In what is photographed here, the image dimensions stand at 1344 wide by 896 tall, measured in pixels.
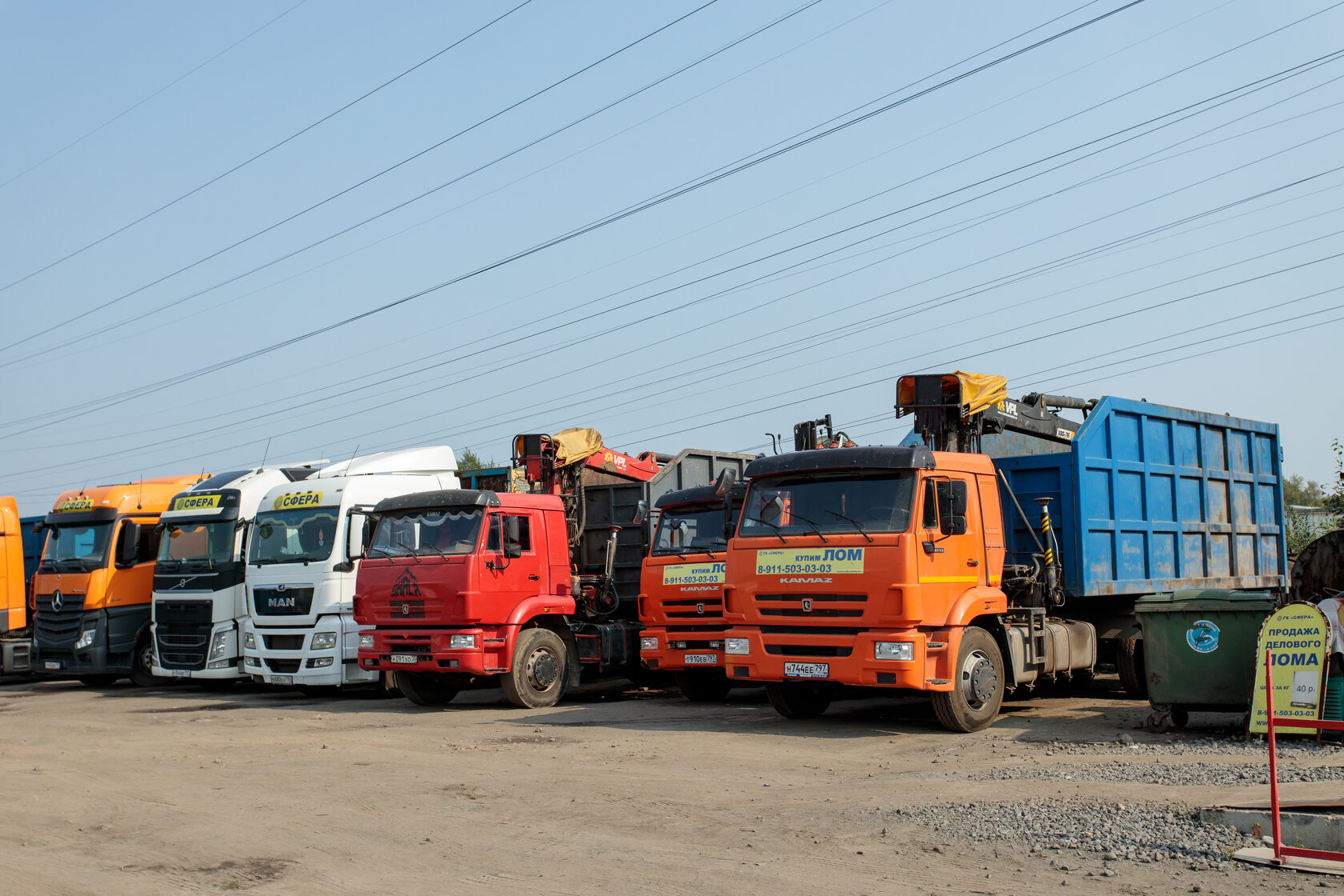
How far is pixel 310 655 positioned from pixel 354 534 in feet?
5.53

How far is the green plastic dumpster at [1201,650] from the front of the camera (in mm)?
10023

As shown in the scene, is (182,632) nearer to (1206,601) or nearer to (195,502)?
(195,502)

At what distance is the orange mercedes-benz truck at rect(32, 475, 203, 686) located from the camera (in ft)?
60.2

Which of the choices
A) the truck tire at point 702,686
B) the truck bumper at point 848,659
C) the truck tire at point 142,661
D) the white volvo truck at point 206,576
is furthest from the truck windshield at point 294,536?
the truck bumper at point 848,659

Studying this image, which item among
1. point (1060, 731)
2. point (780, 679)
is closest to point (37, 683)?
point (780, 679)

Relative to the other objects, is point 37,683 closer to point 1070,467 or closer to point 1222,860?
point 1070,467

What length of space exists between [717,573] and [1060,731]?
4.65m

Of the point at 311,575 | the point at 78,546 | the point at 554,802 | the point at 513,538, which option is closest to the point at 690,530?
the point at 513,538

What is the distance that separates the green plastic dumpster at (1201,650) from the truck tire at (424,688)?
843 cm

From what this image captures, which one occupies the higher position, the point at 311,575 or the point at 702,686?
the point at 311,575

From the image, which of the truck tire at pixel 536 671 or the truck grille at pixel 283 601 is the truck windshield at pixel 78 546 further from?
the truck tire at pixel 536 671

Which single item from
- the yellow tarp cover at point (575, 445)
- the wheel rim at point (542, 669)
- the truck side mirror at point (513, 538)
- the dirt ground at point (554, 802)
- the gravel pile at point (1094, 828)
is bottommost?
the dirt ground at point (554, 802)

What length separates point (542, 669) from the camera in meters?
14.3

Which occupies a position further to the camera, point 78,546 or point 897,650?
point 78,546
